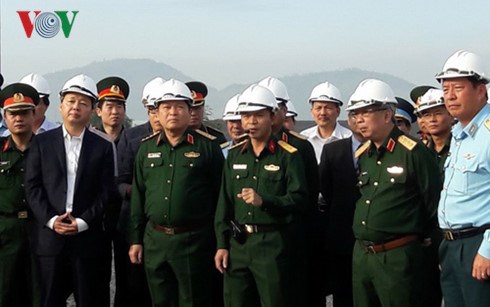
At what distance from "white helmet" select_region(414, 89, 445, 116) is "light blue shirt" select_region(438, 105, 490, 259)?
148 cm

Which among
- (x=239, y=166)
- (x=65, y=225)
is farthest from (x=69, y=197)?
(x=239, y=166)

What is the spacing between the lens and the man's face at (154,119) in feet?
22.6

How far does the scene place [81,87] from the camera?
625 cm

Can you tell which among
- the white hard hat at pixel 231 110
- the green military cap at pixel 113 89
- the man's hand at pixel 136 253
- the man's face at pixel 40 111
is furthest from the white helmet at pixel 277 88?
the man's face at pixel 40 111

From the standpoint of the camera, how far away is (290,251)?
5688mm

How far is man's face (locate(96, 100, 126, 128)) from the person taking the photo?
7.37 m

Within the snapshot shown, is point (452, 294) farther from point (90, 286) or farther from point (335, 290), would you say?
point (90, 286)

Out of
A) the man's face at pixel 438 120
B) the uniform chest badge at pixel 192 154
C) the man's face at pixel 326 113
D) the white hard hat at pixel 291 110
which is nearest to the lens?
the uniform chest badge at pixel 192 154

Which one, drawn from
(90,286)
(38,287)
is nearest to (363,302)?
(90,286)

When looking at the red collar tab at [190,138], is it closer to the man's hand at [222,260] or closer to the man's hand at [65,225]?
the man's hand at [222,260]

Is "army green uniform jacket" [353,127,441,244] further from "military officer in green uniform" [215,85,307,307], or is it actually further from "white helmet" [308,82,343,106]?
"white helmet" [308,82,343,106]

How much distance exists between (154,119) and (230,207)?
1.54m

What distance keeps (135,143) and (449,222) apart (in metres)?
3.15

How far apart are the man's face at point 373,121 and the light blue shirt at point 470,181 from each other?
0.65m
